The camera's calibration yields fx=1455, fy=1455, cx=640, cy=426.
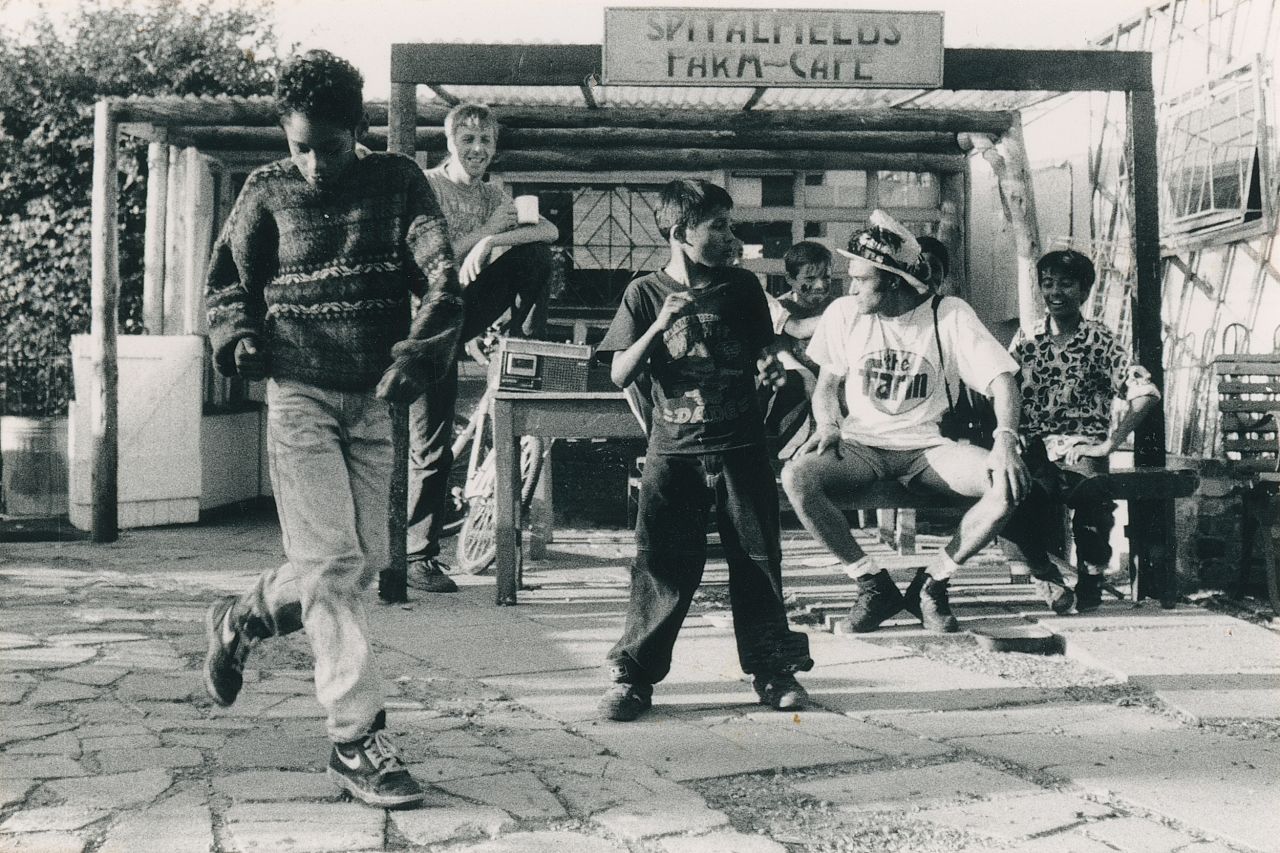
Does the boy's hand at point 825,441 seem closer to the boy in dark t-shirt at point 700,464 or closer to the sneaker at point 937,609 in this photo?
the sneaker at point 937,609

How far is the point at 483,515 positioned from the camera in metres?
7.56

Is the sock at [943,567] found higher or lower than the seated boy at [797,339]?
lower

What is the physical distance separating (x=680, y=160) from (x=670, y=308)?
Answer: 6.39 metres

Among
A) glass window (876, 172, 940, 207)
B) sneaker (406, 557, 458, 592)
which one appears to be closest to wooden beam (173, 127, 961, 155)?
glass window (876, 172, 940, 207)

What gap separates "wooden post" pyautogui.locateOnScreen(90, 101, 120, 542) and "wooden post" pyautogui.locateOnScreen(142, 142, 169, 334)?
1.50 meters

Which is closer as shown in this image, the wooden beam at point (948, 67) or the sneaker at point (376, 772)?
the sneaker at point (376, 772)

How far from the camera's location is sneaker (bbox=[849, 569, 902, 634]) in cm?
583

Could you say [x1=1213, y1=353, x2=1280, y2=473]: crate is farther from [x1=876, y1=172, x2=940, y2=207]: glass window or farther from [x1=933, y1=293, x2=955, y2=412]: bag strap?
[x1=876, y1=172, x2=940, y2=207]: glass window

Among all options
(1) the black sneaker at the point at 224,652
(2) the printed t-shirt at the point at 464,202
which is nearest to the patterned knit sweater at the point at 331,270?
(1) the black sneaker at the point at 224,652

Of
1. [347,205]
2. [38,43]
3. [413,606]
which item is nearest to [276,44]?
[38,43]

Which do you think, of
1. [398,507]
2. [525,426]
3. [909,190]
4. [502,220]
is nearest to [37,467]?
[398,507]

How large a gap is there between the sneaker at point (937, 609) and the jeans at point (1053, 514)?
15.8 inches

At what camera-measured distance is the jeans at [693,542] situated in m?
4.62

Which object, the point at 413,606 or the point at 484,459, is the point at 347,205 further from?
the point at 484,459
